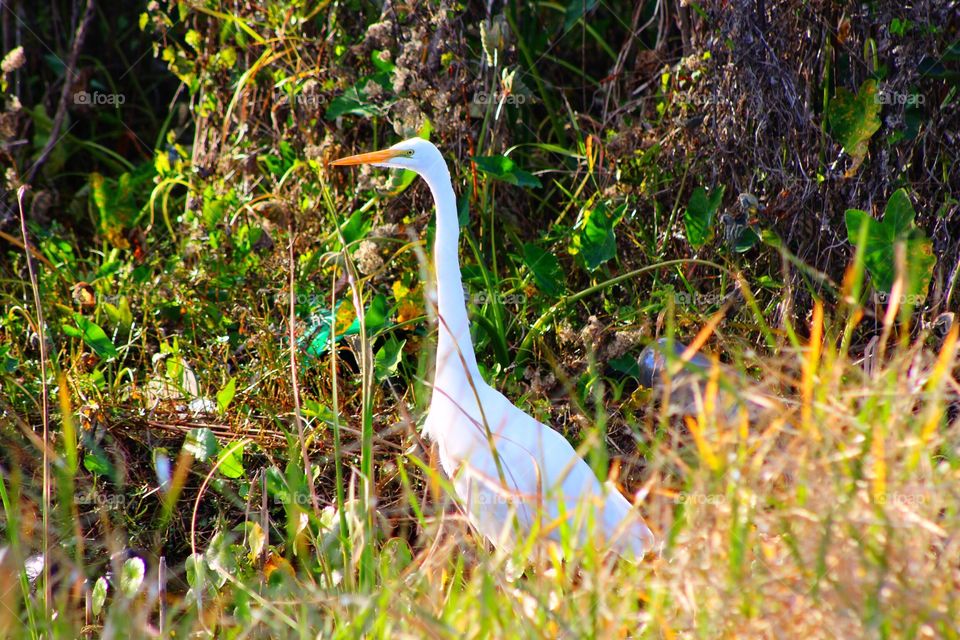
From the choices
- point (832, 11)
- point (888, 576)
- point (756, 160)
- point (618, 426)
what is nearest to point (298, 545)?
point (618, 426)

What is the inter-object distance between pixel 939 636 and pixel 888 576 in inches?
3.5

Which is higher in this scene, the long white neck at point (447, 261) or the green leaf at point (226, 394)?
the long white neck at point (447, 261)

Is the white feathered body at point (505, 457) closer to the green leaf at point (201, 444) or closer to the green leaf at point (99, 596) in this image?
the green leaf at point (201, 444)

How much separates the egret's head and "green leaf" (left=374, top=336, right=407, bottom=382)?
0.50 metres

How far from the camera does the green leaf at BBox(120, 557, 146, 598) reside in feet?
6.64

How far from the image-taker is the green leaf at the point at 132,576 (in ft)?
6.64

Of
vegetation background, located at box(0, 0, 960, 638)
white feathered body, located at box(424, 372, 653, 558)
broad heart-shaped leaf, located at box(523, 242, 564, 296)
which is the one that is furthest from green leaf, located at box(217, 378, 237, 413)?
broad heart-shaped leaf, located at box(523, 242, 564, 296)

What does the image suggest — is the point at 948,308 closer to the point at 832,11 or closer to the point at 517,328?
the point at 832,11

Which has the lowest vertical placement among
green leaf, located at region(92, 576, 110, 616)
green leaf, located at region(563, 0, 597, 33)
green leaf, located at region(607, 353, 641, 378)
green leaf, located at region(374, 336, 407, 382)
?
green leaf, located at region(92, 576, 110, 616)

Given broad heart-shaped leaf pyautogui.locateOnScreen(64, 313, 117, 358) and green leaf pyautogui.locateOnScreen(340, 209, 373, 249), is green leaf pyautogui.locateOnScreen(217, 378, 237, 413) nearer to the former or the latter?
broad heart-shaped leaf pyautogui.locateOnScreen(64, 313, 117, 358)

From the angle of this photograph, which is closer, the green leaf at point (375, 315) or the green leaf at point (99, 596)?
the green leaf at point (99, 596)

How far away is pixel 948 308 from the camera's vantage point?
2.72 m

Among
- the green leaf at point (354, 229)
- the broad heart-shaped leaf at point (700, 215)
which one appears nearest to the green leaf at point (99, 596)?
the green leaf at point (354, 229)

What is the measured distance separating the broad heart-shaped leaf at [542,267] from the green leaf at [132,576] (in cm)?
123
